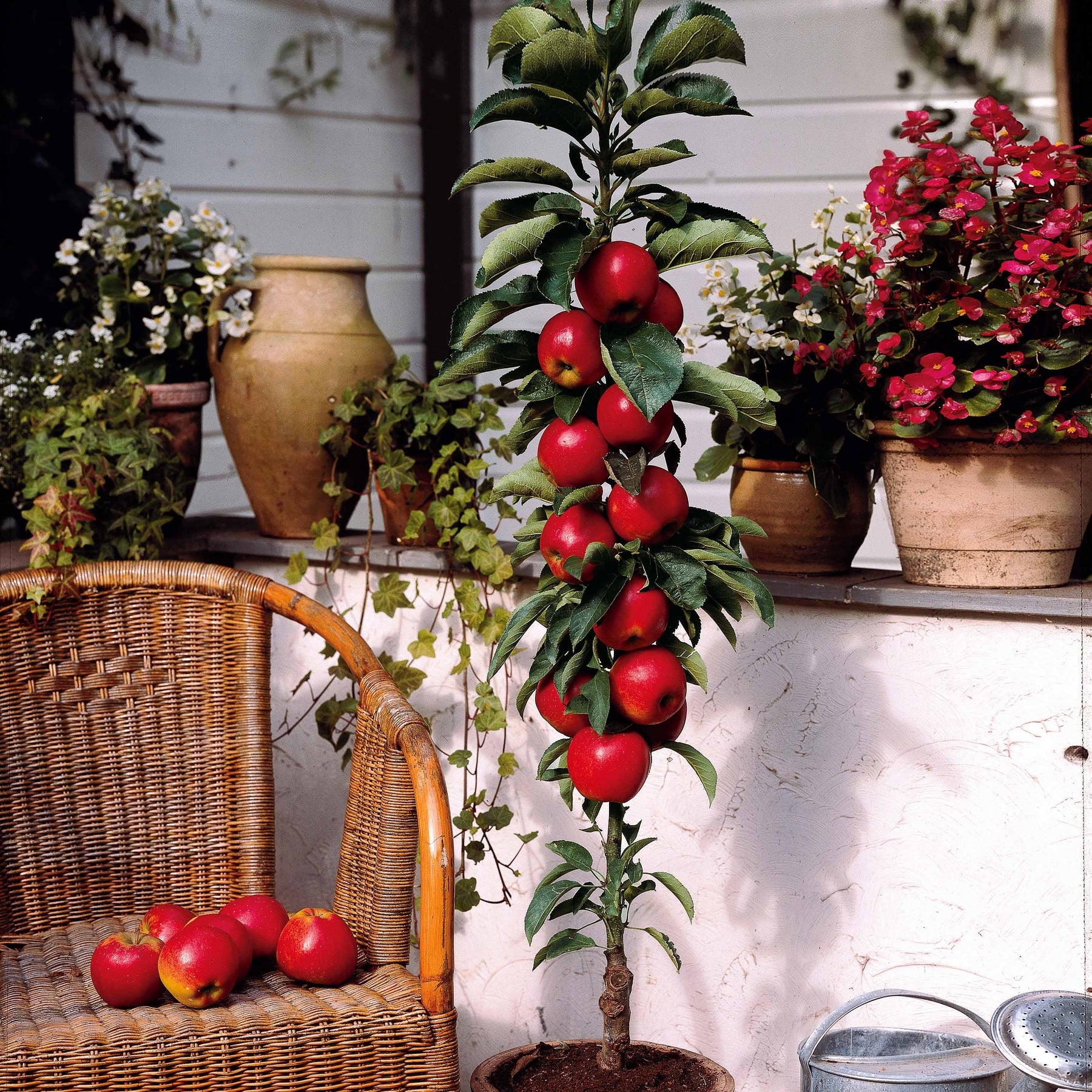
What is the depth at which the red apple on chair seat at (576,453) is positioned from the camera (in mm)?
1188

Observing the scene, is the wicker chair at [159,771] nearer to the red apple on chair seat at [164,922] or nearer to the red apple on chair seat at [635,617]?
the red apple on chair seat at [164,922]

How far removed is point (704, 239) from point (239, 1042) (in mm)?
927

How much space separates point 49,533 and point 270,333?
1.52ft

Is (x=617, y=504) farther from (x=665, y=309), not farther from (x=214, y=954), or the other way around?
(x=214, y=954)

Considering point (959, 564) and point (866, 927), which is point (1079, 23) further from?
point (866, 927)

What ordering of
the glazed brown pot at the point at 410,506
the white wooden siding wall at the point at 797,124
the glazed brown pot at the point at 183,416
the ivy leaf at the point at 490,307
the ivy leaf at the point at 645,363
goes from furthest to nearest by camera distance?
the white wooden siding wall at the point at 797,124, the glazed brown pot at the point at 183,416, the glazed brown pot at the point at 410,506, the ivy leaf at the point at 490,307, the ivy leaf at the point at 645,363

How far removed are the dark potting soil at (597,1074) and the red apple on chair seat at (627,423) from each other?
2.09ft

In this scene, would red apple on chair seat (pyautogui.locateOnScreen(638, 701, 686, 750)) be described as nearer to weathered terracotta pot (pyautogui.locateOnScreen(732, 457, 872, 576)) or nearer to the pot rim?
weathered terracotta pot (pyautogui.locateOnScreen(732, 457, 872, 576))

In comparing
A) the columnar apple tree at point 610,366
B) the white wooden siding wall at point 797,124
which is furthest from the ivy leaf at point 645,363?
the white wooden siding wall at point 797,124

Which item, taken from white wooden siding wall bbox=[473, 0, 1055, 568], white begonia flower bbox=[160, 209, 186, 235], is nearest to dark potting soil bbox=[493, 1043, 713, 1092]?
white begonia flower bbox=[160, 209, 186, 235]

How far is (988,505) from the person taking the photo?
1.55m

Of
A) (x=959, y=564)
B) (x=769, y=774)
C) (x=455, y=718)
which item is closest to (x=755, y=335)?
(x=959, y=564)

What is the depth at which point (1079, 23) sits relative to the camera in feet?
6.34

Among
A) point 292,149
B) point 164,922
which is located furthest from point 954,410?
point 292,149
